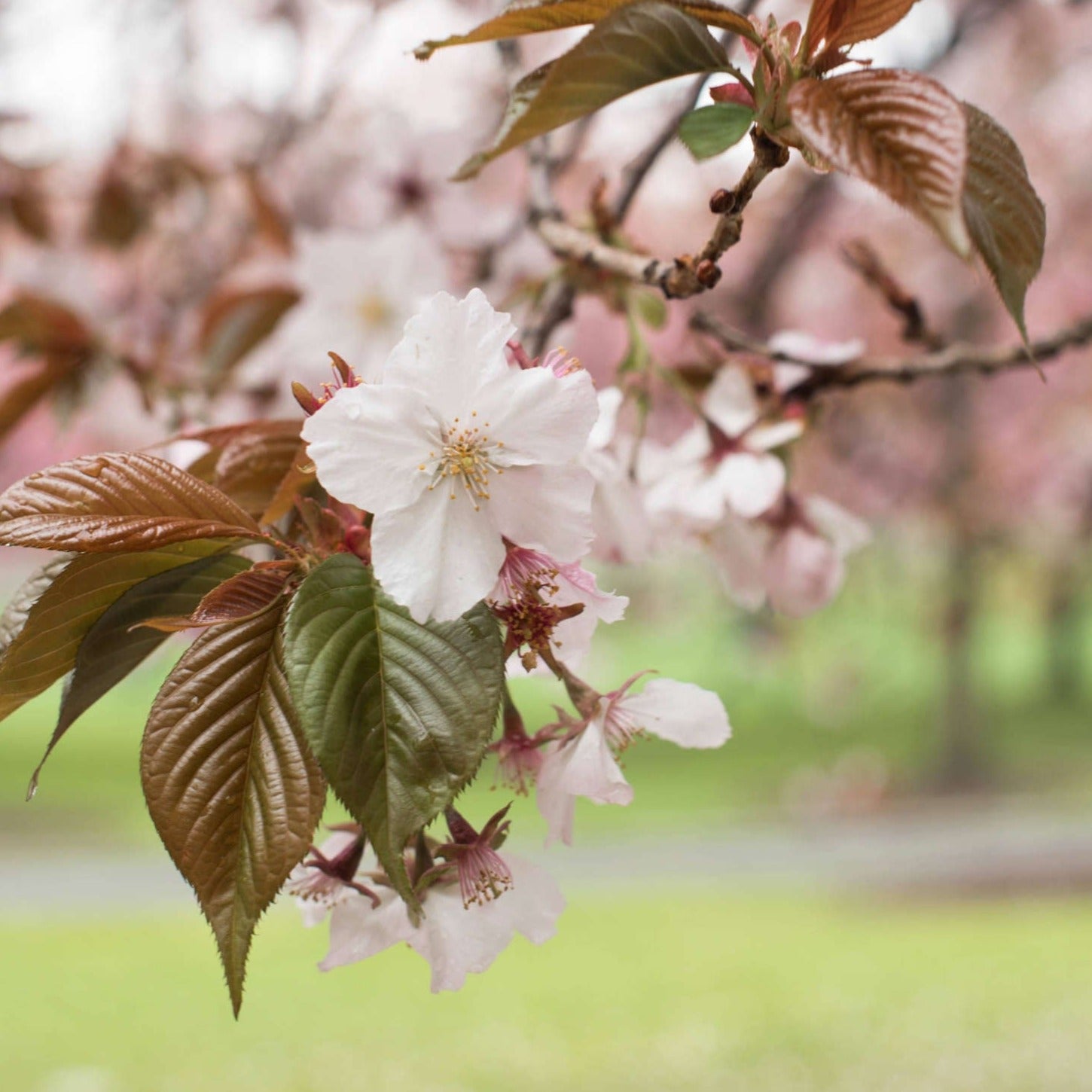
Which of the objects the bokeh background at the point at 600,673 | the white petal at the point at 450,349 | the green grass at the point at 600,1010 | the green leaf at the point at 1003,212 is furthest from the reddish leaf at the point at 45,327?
the green grass at the point at 600,1010

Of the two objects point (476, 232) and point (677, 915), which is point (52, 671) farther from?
point (677, 915)

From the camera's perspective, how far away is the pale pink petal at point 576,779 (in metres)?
0.46

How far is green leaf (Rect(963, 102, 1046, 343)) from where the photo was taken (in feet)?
1.35

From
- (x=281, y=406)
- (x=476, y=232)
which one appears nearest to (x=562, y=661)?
(x=281, y=406)

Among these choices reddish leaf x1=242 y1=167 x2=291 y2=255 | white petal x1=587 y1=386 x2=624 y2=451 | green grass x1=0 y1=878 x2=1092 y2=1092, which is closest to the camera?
white petal x1=587 y1=386 x2=624 y2=451

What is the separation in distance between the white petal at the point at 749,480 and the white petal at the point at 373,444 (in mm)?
344

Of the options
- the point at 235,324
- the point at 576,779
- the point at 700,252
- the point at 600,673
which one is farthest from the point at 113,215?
the point at 600,673

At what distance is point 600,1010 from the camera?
435 centimetres

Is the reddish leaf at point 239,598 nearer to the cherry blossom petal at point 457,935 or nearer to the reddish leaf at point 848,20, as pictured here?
the cherry blossom petal at point 457,935

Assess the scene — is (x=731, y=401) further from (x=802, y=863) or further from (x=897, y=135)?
(x=802, y=863)

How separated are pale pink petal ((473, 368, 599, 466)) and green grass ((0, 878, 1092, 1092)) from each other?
136 inches

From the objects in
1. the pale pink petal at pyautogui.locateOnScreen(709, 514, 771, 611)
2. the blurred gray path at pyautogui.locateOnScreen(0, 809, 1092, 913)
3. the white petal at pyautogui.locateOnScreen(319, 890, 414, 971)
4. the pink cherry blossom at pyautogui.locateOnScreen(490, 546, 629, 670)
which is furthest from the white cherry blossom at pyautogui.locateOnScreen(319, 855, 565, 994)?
the blurred gray path at pyautogui.locateOnScreen(0, 809, 1092, 913)

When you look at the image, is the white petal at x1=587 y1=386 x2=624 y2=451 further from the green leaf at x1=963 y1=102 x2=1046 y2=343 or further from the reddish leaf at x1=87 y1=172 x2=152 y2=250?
the reddish leaf at x1=87 y1=172 x2=152 y2=250

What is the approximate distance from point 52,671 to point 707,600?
45.9 feet
